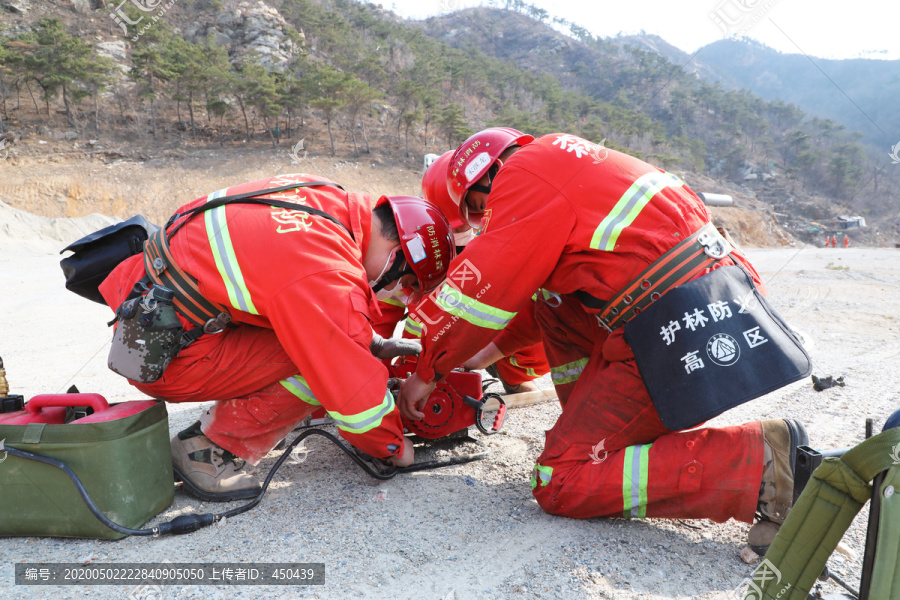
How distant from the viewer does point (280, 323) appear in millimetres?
2207

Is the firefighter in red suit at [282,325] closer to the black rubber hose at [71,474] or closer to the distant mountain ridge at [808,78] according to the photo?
the black rubber hose at [71,474]

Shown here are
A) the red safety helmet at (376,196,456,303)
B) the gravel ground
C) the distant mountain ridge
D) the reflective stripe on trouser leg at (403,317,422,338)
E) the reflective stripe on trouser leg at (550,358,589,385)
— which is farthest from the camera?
the distant mountain ridge

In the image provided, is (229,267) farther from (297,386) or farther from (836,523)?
(836,523)

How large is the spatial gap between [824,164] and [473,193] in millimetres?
57739

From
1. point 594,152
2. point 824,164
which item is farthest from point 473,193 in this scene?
point 824,164

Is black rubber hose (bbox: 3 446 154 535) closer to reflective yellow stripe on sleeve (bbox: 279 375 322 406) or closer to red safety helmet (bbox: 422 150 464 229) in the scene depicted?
reflective yellow stripe on sleeve (bbox: 279 375 322 406)

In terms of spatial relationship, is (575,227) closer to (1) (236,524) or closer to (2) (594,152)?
(2) (594,152)

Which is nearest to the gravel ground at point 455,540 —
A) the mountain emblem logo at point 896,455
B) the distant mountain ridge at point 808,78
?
the mountain emblem logo at point 896,455

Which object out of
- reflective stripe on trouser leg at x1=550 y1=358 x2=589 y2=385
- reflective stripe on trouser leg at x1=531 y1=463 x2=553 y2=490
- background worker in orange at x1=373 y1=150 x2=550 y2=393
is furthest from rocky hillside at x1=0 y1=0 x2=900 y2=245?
reflective stripe on trouser leg at x1=531 y1=463 x2=553 y2=490

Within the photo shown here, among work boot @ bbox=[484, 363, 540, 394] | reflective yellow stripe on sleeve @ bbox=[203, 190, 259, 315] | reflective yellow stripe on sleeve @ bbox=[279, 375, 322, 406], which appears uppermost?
reflective yellow stripe on sleeve @ bbox=[203, 190, 259, 315]

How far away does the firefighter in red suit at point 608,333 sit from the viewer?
83.1 inches

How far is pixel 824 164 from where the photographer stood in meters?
49.4

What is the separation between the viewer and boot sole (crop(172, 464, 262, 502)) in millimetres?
2461

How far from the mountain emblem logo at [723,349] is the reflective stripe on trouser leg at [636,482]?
1.47ft
